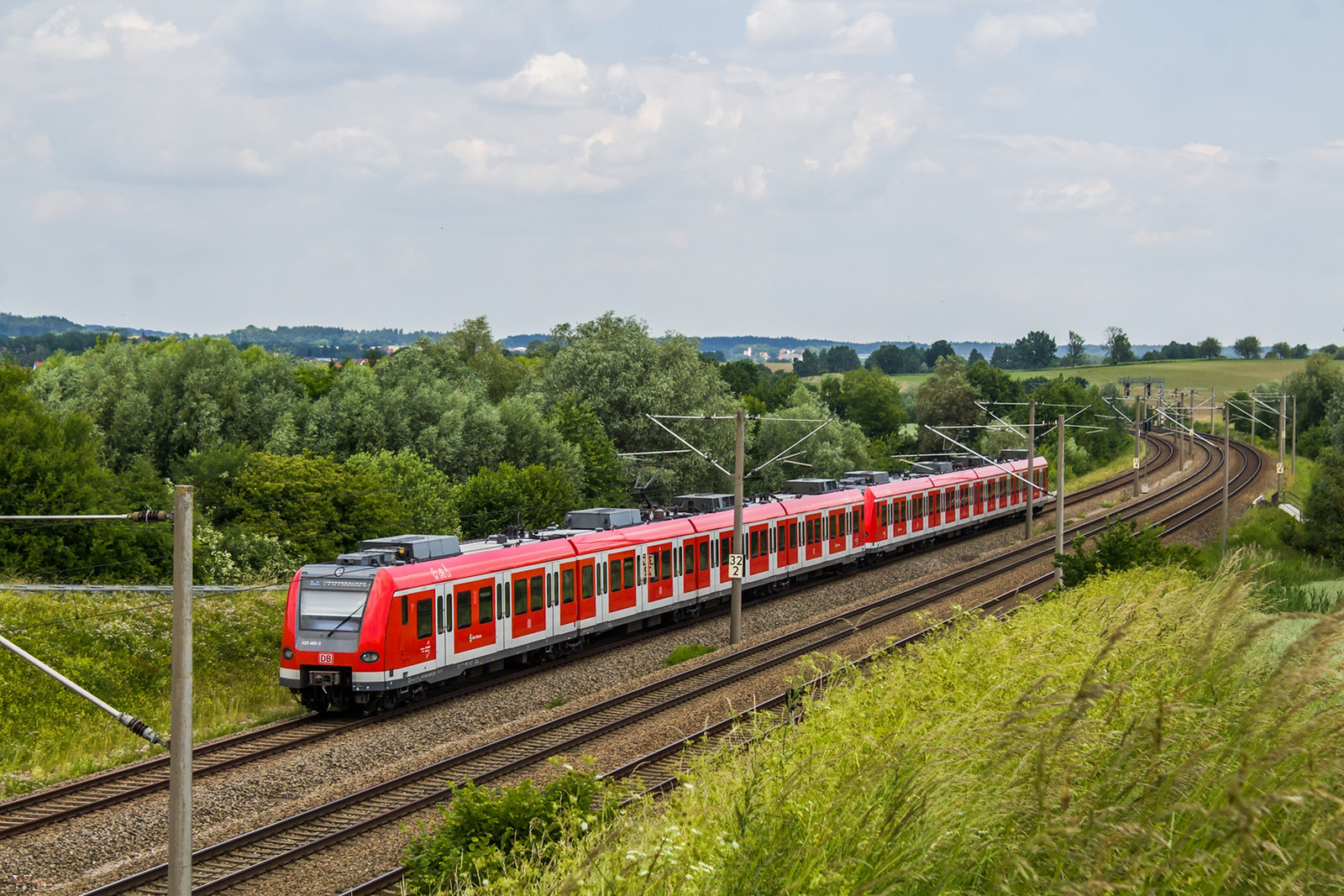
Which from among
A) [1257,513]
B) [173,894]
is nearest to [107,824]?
[173,894]

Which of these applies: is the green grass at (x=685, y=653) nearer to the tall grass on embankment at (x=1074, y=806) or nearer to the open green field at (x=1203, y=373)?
the tall grass on embankment at (x=1074, y=806)

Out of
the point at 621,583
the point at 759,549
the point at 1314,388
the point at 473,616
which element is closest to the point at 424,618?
the point at 473,616

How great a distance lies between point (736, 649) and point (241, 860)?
14.9 m

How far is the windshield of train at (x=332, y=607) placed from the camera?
20.8 m

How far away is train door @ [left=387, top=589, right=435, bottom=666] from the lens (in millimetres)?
21062

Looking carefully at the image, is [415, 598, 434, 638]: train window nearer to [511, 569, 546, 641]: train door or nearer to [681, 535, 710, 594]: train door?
[511, 569, 546, 641]: train door

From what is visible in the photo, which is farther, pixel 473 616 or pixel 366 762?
pixel 473 616

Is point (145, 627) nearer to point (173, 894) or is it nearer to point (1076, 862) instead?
point (173, 894)

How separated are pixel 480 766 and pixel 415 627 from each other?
165 inches

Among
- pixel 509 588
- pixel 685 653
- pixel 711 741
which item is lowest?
pixel 685 653

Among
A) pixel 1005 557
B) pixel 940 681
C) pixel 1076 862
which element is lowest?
pixel 1005 557

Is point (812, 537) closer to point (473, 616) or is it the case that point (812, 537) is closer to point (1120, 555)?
point (1120, 555)

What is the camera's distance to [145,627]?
25.9 metres

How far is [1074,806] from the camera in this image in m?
5.13
